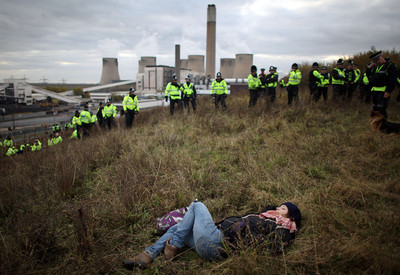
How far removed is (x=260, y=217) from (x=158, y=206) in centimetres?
125

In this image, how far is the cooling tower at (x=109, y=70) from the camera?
54.7 meters

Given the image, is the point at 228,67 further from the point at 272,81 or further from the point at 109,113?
the point at 109,113

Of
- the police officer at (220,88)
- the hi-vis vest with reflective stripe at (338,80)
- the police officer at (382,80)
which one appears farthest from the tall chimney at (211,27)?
the police officer at (382,80)

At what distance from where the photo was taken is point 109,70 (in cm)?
5509

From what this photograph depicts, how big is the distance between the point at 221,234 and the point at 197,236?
219 millimetres

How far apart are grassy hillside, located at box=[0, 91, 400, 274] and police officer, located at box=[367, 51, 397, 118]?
27.3 inches

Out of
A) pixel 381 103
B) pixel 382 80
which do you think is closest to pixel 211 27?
pixel 382 80

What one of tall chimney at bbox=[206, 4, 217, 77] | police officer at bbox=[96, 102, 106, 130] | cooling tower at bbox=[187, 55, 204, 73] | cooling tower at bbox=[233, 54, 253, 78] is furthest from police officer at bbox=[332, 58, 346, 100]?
cooling tower at bbox=[187, 55, 204, 73]

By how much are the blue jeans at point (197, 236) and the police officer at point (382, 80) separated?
4.99 m

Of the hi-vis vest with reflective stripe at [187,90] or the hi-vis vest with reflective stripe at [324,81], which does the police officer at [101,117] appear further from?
the hi-vis vest with reflective stripe at [324,81]

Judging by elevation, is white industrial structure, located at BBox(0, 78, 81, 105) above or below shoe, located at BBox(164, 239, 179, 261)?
above

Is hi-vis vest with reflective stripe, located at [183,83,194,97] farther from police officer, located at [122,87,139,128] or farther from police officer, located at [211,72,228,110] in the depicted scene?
police officer, located at [122,87,139,128]

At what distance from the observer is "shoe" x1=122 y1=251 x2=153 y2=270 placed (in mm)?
2084

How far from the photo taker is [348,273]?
5.54 feet
